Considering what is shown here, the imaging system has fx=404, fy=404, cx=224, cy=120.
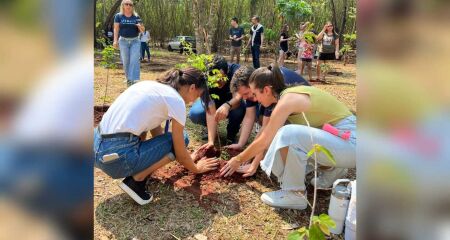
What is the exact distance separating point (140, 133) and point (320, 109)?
113cm

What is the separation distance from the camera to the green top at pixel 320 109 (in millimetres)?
2516

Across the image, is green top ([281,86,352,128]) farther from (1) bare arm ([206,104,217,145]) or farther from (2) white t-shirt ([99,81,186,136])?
(1) bare arm ([206,104,217,145])

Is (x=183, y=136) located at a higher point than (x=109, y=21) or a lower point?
lower

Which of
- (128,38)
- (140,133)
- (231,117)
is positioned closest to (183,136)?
(140,133)

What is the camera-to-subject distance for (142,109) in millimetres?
2367

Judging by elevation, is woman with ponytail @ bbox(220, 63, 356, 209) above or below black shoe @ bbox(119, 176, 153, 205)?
above

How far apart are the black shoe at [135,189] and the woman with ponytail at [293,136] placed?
2.15 ft

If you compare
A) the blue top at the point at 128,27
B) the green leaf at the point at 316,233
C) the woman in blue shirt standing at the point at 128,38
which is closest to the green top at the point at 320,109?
the green leaf at the point at 316,233

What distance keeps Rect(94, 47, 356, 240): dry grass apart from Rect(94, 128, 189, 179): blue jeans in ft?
0.81

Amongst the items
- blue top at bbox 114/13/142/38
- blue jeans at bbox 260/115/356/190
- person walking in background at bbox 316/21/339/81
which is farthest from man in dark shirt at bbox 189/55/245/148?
person walking in background at bbox 316/21/339/81

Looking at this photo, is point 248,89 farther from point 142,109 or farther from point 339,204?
point 339,204

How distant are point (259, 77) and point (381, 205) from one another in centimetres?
201

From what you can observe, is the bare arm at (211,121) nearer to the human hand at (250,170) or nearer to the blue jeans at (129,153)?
the human hand at (250,170)

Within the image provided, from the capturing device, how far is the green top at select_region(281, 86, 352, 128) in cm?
252
